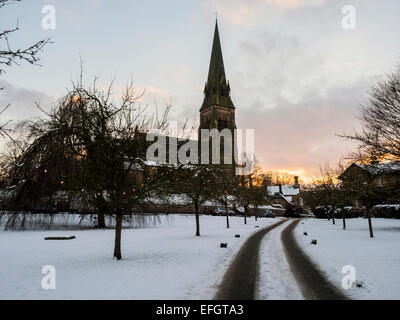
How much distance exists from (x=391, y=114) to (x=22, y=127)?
22.4 metres

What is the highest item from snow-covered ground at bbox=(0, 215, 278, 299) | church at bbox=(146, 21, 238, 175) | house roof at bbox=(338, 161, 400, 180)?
church at bbox=(146, 21, 238, 175)

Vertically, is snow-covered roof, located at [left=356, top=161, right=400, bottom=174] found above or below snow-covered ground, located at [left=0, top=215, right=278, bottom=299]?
above

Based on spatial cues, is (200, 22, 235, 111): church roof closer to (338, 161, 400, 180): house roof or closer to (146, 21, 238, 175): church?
(146, 21, 238, 175): church

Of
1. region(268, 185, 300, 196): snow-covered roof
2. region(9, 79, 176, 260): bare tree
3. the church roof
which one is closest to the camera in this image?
region(9, 79, 176, 260): bare tree

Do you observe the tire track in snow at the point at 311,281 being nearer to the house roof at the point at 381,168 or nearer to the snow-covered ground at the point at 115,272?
the snow-covered ground at the point at 115,272

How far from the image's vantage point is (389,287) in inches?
277

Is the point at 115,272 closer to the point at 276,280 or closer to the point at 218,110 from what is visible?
the point at 276,280

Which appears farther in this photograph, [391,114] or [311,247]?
[391,114]

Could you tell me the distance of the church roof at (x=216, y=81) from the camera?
81062 mm

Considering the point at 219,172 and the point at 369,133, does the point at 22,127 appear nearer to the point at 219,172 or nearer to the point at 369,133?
the point at 219,172

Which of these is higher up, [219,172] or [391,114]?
[391,114]

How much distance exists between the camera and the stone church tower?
79.6m

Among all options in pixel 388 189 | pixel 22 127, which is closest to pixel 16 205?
pixel 22 127

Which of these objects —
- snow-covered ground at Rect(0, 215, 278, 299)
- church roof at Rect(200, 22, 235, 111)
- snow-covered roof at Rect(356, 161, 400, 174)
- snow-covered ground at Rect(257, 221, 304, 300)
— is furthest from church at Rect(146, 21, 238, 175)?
snow-covered ground at Rect(257, 221, 304, 300)
